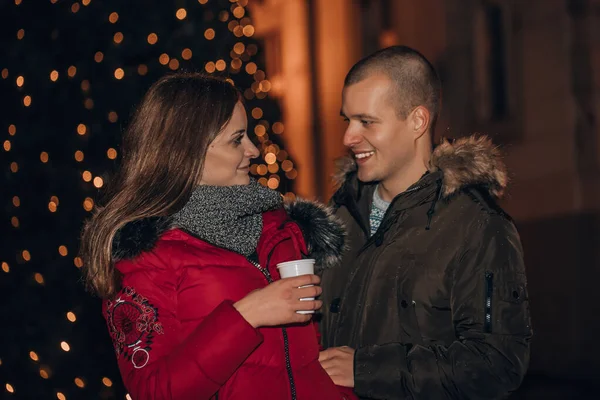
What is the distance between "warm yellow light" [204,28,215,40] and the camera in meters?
4.53

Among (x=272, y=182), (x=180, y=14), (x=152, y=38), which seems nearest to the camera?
A: (x=152, y=38)

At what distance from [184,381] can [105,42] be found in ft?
6.89

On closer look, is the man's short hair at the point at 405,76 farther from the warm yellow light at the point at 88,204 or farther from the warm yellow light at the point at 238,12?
the warm yellow light at the point at 88,204

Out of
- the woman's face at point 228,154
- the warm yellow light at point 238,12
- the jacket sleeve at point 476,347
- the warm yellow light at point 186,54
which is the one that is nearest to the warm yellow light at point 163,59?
the warm yellow light at point 186,54

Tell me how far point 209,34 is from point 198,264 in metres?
2.08

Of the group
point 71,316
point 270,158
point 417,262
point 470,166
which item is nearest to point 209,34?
point 270,158

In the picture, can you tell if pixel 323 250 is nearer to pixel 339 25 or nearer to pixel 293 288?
pixel 293 288

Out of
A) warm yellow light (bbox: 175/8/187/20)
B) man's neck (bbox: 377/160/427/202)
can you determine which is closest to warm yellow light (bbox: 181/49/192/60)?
warm yellow light (bbox: 175/8/187/20)

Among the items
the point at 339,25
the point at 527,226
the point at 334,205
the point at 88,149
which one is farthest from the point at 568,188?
the point at 88,149

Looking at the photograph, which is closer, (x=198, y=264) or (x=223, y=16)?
(x=198, y=264)

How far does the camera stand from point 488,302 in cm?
312

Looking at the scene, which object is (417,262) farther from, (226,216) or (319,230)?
(226,216)

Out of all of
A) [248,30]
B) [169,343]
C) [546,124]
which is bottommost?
[169,343]

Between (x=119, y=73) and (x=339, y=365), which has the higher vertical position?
(x=119, y=73)
